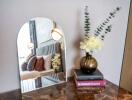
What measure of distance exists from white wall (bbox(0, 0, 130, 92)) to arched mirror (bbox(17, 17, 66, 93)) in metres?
0.06

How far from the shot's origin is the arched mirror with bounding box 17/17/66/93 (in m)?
1.38

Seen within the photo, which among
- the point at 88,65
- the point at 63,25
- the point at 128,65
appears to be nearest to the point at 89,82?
the point at 88,65

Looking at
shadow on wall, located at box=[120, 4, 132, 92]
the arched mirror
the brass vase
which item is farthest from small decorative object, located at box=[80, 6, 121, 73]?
shadow on wall, located at box=[120, 4, 132, 92]

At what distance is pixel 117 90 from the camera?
1.50 metres

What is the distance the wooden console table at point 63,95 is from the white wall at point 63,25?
124 millimetres

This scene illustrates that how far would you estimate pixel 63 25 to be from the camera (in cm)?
156

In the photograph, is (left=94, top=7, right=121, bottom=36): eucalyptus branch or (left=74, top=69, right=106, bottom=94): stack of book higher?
(left=94, top=7, right=121, bottom=36): eucalyptus branch

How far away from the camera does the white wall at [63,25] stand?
1.33 metres

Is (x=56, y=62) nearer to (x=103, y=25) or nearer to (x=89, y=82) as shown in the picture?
(x=89, y=82)

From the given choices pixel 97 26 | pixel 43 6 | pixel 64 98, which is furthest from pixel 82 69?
pixel 43 6

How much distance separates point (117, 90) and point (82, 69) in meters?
0.32

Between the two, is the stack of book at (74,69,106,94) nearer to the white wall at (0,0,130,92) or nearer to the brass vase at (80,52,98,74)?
the brass vase at (80,52,98,74)

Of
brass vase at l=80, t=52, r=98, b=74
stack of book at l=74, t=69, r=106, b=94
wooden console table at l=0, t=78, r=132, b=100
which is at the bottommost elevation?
wooden console table at l=0, t=78, r=132, b=100

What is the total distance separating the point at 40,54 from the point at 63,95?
1.13 feet
